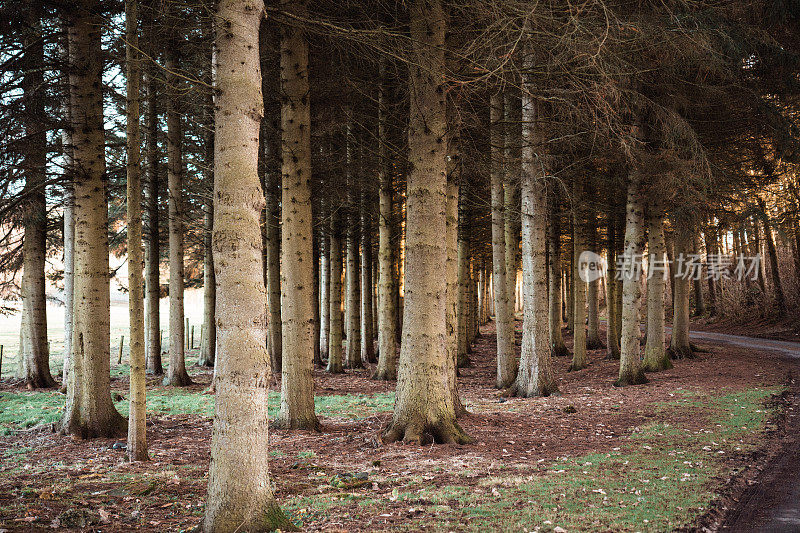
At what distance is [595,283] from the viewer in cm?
2202

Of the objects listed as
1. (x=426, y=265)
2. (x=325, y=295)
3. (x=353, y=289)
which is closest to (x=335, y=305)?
(x=353, y=289)

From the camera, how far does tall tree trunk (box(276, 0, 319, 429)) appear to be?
847 centimetres

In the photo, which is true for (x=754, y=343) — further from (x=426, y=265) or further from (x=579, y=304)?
(x=426, y=265)

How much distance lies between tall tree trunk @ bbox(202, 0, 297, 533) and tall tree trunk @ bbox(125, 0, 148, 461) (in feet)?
9.74

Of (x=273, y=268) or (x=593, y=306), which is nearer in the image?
(x=273, y=268)

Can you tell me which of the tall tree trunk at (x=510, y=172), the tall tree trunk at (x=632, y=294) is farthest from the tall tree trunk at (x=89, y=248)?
the tall tree trunk at (x=632, y=294)

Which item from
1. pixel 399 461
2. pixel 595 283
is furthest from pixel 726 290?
pixel 399 461

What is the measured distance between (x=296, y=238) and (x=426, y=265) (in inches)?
86.9

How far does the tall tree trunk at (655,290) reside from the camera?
1466 cm

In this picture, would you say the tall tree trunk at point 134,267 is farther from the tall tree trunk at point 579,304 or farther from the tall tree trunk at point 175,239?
the tall tree trunk at point 579,304

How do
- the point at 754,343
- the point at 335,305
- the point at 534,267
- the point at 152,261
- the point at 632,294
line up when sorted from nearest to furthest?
the point at 534,267 < the point at 632,294 < the point at 152,261 < the point at 335,305 < the point at 754,343

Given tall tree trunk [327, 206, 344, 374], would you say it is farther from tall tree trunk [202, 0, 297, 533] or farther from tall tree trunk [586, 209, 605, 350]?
tall tree trunk [202, 0, 297, 533]

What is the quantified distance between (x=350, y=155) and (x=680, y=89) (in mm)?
8485

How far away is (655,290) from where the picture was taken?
15.1m
